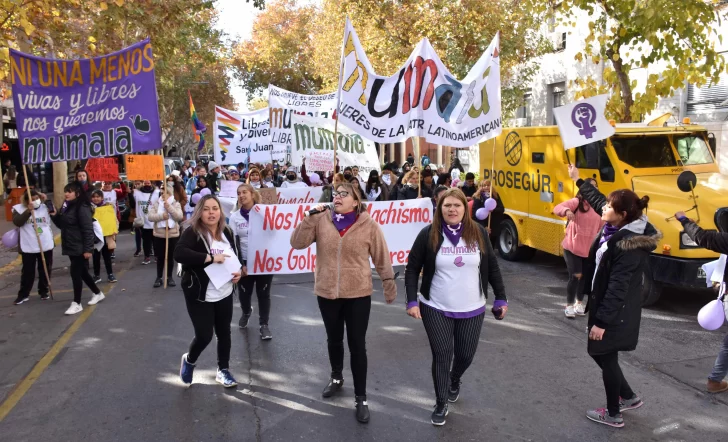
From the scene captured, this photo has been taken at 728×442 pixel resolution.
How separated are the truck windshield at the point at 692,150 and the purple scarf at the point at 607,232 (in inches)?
210

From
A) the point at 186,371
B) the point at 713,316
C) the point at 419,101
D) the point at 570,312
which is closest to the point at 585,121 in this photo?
the point at 419,101

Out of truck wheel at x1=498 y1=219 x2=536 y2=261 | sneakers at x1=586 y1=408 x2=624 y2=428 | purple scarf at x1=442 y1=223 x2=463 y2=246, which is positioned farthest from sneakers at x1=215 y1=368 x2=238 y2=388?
truck wheel at x1=498 y1=219 x2=536 y2=261

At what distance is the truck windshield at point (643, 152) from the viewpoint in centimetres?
859

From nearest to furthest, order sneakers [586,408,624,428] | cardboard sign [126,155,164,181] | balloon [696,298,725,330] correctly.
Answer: sneakers [586,408,624,428]
balloon [696,298,725,330]
cardboard sign [126,155,164,181]

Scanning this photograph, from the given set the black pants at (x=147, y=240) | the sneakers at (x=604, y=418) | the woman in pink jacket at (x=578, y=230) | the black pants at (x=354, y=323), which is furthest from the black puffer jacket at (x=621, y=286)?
the black pants at (x=147, y=240)

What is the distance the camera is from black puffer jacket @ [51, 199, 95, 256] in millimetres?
7688

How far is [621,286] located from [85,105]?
21.9 feet

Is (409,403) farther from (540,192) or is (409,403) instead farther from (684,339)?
(540,192)

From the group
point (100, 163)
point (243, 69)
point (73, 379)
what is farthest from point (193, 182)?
point (243, 69)

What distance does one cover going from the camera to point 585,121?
7172 millimetres

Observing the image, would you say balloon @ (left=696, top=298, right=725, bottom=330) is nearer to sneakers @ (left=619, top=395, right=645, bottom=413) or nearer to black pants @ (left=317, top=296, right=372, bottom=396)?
sneakers @ (left=619, top=395, right=645, bottom=413)

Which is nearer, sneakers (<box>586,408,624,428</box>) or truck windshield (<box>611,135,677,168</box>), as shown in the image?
sneakers (<box>586,408,624,428</box>)

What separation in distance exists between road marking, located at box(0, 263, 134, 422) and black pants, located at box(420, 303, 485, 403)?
10.8 feet

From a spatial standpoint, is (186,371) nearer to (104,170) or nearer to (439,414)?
(439,414)
